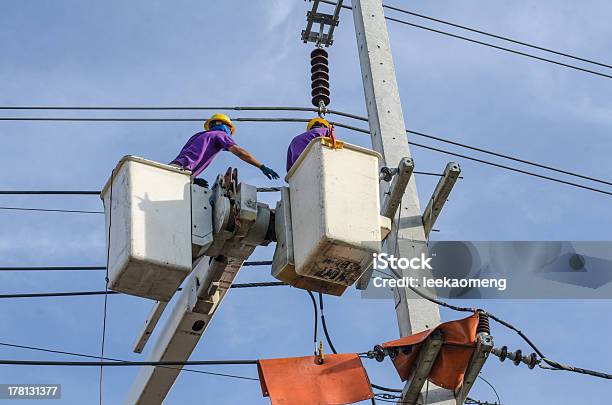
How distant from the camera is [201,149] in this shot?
287 inches

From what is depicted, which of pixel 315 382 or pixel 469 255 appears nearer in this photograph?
pixel 315 382

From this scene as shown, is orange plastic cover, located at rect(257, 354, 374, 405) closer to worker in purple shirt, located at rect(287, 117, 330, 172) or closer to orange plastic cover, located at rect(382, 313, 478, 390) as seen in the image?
orange plastic cover, located at rect(382, 313, 478, 390)

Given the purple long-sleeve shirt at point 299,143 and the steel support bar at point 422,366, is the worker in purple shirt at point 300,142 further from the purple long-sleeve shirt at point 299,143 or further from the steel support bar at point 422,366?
the steel support bar at point 422,366

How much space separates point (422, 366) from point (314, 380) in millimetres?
637

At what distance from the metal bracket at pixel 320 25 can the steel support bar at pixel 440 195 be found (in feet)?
10.0

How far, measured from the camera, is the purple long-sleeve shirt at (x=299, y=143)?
24.1 feet

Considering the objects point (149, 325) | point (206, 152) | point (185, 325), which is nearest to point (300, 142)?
point (206, 152)

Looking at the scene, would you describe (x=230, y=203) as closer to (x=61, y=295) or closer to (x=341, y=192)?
(x=341, y=192)

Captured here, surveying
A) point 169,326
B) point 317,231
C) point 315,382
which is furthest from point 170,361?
point 317,231

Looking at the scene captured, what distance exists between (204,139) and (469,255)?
1883 millimetres

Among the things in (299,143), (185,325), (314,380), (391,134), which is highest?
(391,134)

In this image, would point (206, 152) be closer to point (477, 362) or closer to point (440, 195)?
point (440, 195)

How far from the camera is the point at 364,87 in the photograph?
8.05 m

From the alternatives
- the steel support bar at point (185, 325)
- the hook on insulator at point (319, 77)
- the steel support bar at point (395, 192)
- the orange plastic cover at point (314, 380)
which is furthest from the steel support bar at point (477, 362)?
the hook on insulator at point (319, 77)
